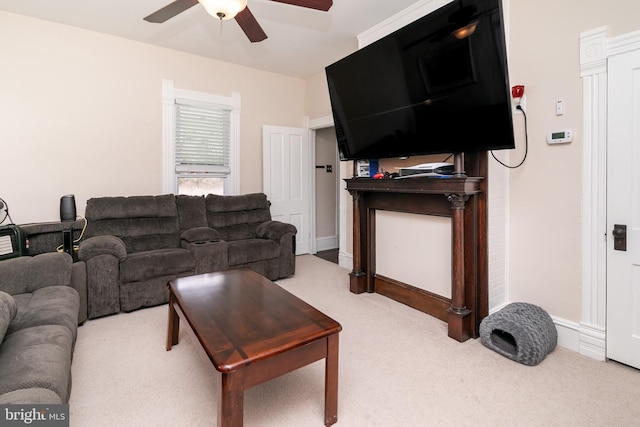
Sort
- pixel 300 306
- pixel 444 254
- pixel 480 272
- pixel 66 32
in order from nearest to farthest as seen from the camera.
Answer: pixel 300 306, pixel 480 272, pixel 444 254, pixel 66 32

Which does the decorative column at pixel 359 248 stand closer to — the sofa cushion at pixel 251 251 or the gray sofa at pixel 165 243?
the gray sofa at pixel 165 243

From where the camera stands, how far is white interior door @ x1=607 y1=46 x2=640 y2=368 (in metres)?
1.93

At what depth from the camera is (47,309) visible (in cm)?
184

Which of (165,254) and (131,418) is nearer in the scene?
(131,418)

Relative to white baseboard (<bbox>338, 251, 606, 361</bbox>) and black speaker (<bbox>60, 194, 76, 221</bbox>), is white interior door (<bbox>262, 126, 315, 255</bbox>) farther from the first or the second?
white baseboard (<bbox>338, 251, 606, 361</bbox>)

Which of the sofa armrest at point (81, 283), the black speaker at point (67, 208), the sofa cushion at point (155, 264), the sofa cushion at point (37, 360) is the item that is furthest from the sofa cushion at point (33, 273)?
the black speaker at point (67, 208)

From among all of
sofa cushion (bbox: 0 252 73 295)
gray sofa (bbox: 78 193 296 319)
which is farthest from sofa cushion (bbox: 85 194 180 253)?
sofa cushion (bbox: 0 252 73 295)

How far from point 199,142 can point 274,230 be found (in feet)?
5.40

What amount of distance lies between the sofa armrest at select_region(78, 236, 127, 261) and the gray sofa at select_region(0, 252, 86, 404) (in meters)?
0.11

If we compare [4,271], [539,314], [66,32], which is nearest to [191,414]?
[4,271]

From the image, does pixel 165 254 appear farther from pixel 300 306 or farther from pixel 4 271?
pixel 300 306

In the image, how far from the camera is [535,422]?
1.56m

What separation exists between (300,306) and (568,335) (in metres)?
1.95

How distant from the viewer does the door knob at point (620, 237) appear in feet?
6.53
